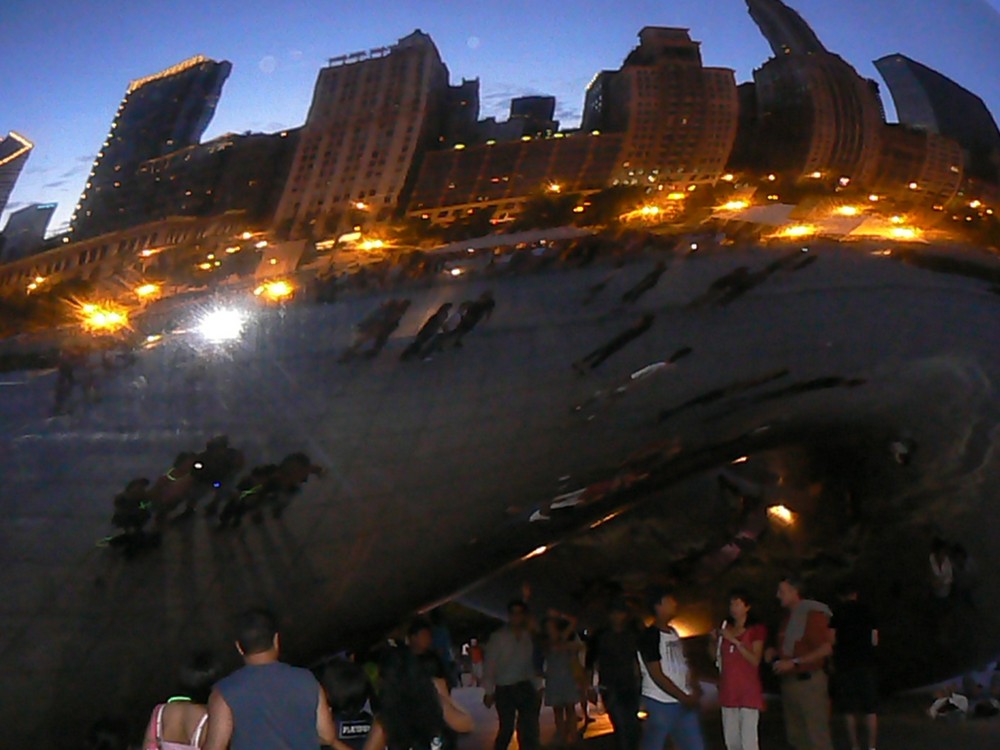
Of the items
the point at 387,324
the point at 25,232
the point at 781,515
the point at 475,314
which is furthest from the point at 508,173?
the point at 781,515

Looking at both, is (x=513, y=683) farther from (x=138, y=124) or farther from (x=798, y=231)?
(x=138, y=124)

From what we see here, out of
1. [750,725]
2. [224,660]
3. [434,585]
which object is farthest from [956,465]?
[224,660]

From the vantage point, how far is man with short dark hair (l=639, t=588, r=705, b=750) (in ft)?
15.5

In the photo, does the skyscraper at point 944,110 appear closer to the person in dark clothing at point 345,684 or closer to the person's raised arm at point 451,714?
the person's raised arm at point 451,714

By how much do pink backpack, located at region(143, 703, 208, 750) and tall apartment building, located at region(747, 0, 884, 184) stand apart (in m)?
2.20

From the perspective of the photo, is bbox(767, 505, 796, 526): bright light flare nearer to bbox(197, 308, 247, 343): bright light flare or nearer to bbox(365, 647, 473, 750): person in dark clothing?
bbox(365, 647, 473, 750): person in dark clothing

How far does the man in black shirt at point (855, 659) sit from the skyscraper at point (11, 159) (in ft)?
12.5

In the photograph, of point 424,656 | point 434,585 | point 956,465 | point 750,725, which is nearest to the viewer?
point 434,585

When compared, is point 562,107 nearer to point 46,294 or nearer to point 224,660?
point 46,294

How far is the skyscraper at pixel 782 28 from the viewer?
3.44 m

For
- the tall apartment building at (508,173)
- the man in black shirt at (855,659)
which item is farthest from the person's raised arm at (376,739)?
the man in black shirt at (855,659)

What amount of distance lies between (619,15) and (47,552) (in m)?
2.00

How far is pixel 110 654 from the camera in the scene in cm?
305

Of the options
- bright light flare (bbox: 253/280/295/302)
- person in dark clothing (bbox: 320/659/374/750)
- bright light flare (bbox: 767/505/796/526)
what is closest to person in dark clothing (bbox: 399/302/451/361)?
bright light flare (bbox: 253/280/295/302)
